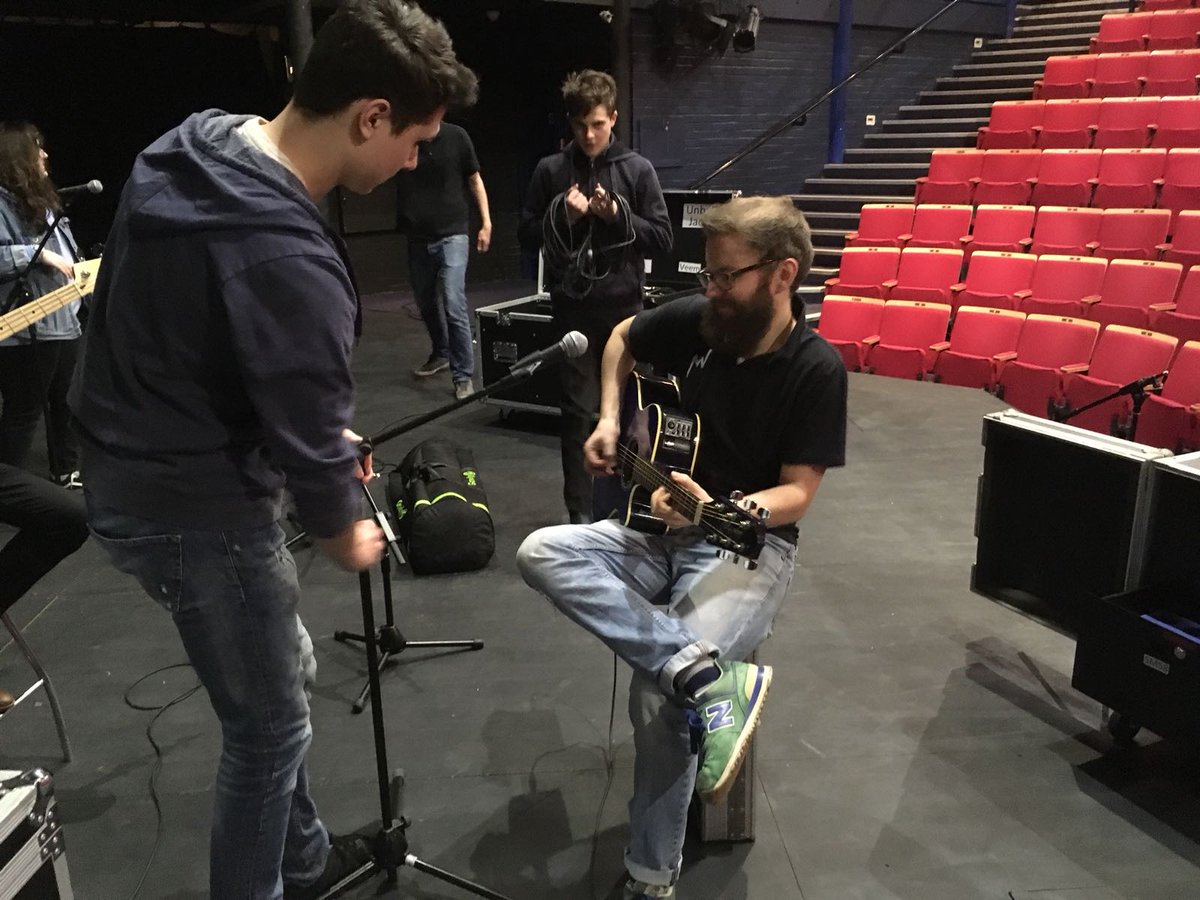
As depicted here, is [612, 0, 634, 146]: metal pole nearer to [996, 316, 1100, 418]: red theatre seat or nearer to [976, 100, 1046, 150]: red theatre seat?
[976, 100, 1046, 150]: red theatre seat

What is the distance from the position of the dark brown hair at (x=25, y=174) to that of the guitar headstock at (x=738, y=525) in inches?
131

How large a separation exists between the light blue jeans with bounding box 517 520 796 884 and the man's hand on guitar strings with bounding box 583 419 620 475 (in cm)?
14

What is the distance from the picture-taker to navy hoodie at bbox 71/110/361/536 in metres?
1.20

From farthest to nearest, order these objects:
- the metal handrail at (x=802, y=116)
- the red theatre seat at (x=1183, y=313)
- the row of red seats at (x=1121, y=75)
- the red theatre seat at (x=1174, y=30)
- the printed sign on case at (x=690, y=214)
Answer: the metal handrail at (x=802, y=116)
the red theatre seat at (x=1174, y=30)
the row of red seats at (x=1121, y=75)
the printed sign on case at (x=690, y=214)
the red theatre seat at (x=1183, y=313)

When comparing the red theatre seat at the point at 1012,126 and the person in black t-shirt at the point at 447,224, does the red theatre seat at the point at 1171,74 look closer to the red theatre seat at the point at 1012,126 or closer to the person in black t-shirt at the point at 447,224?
the red theatre seat at the point at 1012,126

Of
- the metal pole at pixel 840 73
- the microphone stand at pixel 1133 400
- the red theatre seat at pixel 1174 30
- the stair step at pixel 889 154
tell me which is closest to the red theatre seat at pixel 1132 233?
the microphone stand at pixel 1133 400

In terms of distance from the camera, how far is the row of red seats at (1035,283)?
5348 mm

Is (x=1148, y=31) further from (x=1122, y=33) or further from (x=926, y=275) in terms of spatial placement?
(x=926, y=275)

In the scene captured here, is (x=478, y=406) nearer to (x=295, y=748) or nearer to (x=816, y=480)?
(x=816, y=480)

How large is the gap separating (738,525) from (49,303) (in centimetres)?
317

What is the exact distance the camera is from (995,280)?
6250 millimetres

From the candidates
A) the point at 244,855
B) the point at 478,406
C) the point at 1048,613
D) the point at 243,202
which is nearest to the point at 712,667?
the point at 244,855

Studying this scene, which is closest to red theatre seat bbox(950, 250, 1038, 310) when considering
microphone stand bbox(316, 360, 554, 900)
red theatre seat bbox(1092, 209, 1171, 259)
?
red theatre seat bbox(1092, 209, 1171, 259)

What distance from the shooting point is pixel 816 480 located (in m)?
2.03
